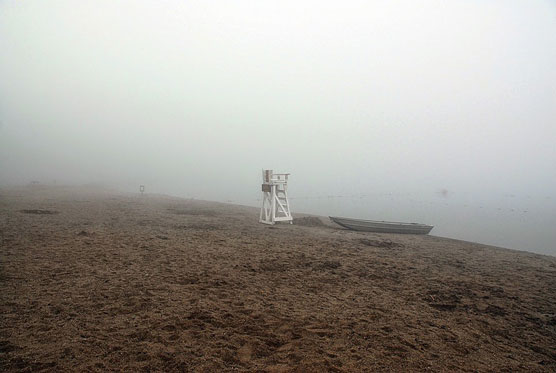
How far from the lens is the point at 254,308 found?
530 centimetres

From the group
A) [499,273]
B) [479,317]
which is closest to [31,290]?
[479,317]

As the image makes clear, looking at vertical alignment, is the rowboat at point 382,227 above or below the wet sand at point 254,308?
above

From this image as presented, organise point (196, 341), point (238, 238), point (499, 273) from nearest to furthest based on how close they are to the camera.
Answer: point (196, 341) → point (499, 273) → point (238, 238)

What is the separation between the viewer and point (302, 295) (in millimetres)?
6098

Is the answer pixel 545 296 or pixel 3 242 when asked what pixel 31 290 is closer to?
pixel 3 242

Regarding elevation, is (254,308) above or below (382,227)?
below

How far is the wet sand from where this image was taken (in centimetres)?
383

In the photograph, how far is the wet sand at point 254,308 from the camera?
12.6 ft

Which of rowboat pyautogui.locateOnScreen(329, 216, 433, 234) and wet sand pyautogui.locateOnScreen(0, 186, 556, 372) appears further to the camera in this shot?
rowboat pyautogui.locateOnScreen(329, 216, 433, 234)

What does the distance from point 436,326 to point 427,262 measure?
5216mm

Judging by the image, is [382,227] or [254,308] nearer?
[254,308]

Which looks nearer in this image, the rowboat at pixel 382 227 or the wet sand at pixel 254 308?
the wet sand at pixel 254 308

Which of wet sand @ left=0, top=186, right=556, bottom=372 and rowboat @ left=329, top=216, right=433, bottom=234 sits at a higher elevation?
rowboat @ left=329, top=216, right=433, bottom=234

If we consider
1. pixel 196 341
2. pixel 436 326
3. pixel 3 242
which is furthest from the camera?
pixel 3 242
